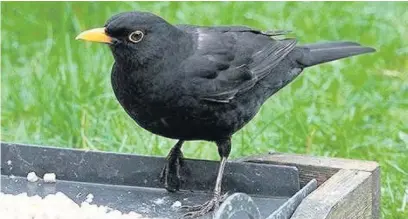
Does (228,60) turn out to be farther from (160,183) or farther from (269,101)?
(269,101)

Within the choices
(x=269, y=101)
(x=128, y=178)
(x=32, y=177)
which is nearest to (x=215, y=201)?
(x=128, y=178)

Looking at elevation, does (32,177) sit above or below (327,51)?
below

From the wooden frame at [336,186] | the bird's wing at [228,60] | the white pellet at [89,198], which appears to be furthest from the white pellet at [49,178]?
the wooden frame at [336,186]

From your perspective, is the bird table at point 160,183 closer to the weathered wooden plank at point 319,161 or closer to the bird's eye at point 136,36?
the weathered wooden plank at point 319,161

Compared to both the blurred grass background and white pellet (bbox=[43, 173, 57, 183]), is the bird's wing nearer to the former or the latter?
white pellet (bbox=[43, 173, 57, 183])

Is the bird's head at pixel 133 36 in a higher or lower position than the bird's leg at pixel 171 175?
higher

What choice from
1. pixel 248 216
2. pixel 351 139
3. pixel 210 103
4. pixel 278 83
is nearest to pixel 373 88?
pixel 351 139
